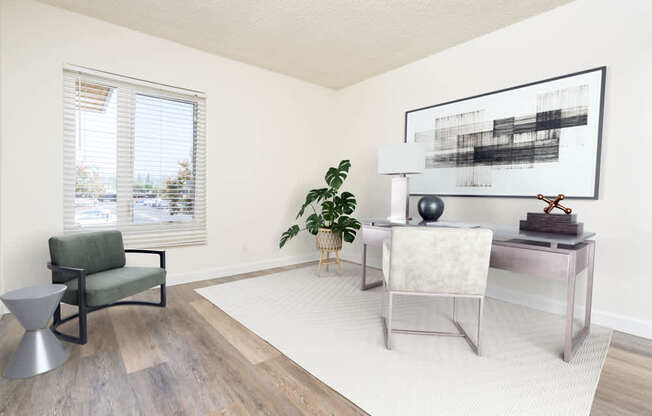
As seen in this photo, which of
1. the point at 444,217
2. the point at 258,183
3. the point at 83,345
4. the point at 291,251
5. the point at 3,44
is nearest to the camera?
the point at 83,345

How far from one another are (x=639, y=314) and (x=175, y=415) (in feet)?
10.2

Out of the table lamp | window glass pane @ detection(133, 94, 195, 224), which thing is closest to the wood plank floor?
window glass pane @ detection(133, 94, 195, 224)

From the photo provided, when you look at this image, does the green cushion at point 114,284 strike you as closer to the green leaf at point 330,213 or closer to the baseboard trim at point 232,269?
the baseboard trim at point 232,269

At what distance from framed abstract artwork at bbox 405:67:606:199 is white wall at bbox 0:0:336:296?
1.71m

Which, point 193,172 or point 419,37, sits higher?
point 419,37

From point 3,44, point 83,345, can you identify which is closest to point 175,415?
point 83,345

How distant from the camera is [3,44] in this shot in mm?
2436

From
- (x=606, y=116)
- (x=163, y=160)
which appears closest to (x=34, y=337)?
(x=163, y=160)

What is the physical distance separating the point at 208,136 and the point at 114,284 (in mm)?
1937

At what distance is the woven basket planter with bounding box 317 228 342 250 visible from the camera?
149 inches

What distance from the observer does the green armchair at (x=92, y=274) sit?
203 cm

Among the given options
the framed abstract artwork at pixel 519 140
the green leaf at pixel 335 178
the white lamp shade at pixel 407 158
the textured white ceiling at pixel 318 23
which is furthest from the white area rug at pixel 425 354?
the textured white ceiling at pixel 318 23

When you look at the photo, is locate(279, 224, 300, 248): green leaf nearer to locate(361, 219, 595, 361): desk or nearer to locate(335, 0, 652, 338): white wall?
locate(335, 0, 652, 338): white wall

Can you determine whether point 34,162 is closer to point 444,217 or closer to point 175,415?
point 175,415
